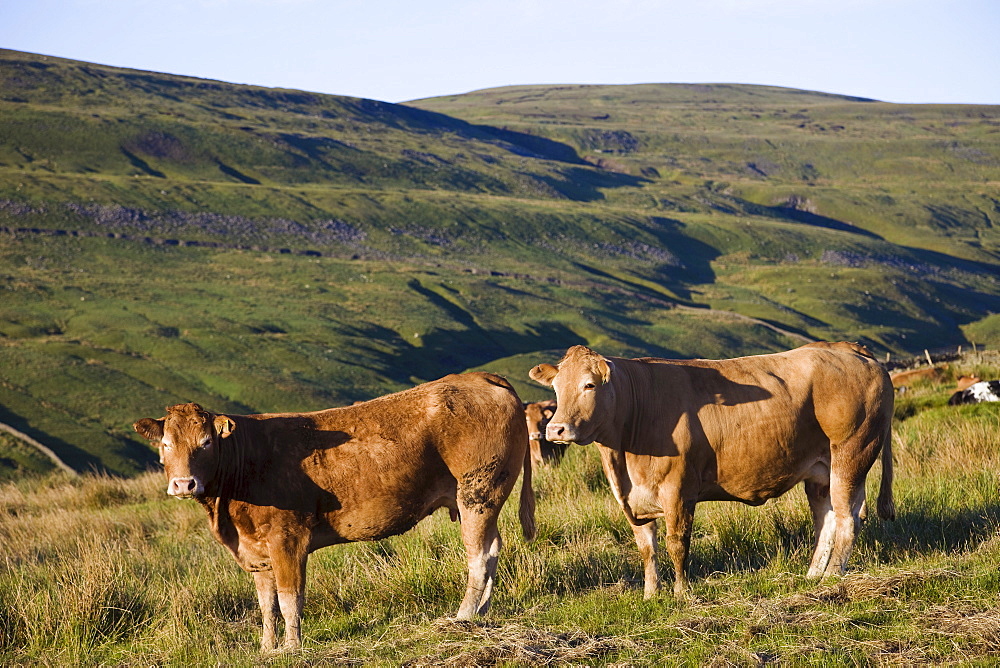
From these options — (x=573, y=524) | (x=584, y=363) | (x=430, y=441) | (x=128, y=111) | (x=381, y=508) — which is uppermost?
(x=128, y=111)

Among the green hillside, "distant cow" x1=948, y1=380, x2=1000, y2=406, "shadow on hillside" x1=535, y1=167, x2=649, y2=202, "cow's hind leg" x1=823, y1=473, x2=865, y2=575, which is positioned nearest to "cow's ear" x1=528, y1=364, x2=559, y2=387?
"cow's hind leg" x1=823, y1=473, x2=865, y2=575

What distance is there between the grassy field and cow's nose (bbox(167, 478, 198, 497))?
1.33 m

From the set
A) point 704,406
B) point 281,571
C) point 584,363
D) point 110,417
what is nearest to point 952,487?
point 704,406

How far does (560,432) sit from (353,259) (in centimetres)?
7270

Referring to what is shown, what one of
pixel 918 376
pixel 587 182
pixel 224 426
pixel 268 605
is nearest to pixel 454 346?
pixel 918 376

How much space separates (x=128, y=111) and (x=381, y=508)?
383 ft

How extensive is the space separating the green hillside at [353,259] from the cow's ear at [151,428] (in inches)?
1077

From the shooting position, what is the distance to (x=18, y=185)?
78.4 m

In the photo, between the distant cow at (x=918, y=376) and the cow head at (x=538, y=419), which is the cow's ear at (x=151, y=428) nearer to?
the cow head at (x=538, y=419)

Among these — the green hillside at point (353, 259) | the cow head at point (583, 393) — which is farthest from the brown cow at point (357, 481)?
the green hillside at point (353, 259)

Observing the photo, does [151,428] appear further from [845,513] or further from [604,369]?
[845,513]

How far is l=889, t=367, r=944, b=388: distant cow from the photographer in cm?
2264

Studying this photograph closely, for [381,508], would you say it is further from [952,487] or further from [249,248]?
[249,248]

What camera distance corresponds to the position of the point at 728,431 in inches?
364
